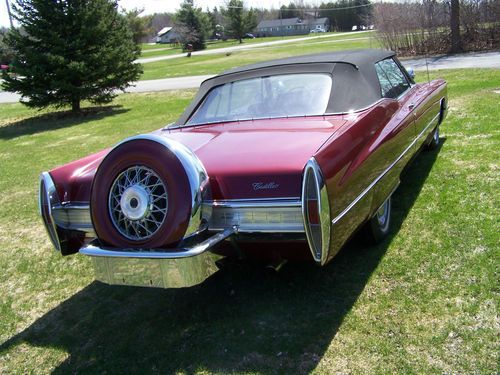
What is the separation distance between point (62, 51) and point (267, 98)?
457 inches

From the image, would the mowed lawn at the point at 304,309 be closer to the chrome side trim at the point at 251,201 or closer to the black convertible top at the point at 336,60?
the chrome side trim at the point at 251,201

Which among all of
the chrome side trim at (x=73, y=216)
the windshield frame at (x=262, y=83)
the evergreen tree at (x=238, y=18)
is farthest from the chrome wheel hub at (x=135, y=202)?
the evergreen tree at (x=238, y=18)

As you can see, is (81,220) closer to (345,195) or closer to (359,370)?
(345,195)

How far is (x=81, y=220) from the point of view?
11.0 feet

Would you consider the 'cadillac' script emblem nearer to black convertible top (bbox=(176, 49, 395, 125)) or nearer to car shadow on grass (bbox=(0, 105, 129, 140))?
black convertible top (bbox=(176, 49, 395, 125))

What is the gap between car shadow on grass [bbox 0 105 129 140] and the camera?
13218 mm

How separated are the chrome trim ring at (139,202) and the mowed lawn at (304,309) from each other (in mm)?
714

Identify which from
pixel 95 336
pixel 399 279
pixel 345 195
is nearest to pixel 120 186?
pixel 95 336

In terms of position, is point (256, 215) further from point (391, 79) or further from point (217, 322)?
point (391, 79)

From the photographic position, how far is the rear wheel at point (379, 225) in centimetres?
368

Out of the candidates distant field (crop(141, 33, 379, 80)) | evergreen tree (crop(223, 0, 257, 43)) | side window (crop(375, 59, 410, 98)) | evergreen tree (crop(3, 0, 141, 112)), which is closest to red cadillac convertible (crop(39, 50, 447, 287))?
side window (crop(375, 59, 410, 98))

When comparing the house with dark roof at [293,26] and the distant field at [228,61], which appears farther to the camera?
the house with dark roof at [293,26]

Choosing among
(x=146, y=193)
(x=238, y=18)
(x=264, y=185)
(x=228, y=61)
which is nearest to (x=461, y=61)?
(x=264, y=185)

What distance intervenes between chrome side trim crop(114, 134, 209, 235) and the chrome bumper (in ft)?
0.48
